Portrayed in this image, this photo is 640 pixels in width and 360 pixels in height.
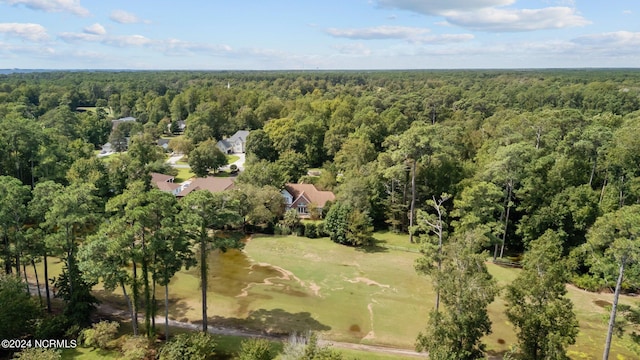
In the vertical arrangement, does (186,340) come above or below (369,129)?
below

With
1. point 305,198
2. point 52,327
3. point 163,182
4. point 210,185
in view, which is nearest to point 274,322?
point 52,327

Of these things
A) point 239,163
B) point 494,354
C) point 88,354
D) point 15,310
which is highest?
point 15,310

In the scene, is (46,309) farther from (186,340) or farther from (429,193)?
(429,193)

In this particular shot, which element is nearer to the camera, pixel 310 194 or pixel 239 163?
pixel 310 194

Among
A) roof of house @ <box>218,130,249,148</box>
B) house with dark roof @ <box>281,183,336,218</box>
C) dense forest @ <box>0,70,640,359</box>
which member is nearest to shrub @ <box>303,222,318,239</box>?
dense forest @ <box>0,70,640,359</box>

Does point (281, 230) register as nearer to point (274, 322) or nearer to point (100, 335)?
point (274, 322)

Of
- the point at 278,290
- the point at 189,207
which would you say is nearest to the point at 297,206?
the point at 278,290

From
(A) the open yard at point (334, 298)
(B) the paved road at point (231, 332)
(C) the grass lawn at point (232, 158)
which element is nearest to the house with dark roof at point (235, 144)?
(C) the grass lawn at point (232, 158)

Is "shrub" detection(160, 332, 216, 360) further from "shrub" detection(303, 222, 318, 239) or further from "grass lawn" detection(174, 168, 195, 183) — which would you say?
"grass lawn" detection(174, 168, 195, 183)
